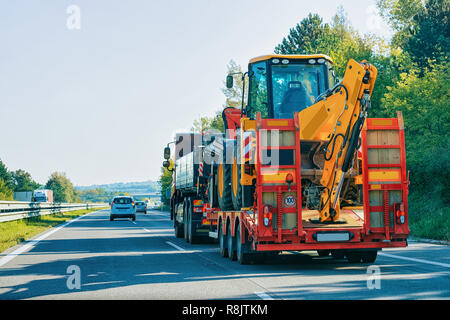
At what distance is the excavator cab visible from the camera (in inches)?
507

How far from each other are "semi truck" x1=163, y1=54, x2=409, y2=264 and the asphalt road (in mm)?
586

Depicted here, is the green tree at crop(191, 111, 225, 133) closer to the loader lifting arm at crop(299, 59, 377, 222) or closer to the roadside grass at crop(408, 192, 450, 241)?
the roadside grass at crop(408, 192, 450, 241)

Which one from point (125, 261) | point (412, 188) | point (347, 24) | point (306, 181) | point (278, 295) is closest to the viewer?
point (278, 295)

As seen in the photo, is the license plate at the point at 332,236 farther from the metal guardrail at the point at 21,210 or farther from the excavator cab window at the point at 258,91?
the metal guardrail at the point at 21,210

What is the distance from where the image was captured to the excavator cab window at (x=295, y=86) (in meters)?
12.9

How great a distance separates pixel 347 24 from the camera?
209 ft

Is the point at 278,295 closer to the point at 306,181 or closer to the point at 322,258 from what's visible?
the point at 306,181

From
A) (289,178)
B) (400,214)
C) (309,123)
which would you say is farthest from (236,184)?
(400,214)

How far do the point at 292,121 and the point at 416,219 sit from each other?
15.4 m

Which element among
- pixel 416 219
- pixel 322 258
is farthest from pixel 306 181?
pixel 416 219

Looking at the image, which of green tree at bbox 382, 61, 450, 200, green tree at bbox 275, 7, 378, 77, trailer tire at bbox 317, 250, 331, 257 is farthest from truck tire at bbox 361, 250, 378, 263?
green tree at bbox 275, 7, 378, 77

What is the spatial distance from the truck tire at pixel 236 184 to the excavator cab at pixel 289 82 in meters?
1.13

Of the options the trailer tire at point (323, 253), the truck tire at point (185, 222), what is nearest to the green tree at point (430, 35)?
the truck tire at point (185, 222)

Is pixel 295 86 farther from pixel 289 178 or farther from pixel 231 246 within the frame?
pixel 231 246
